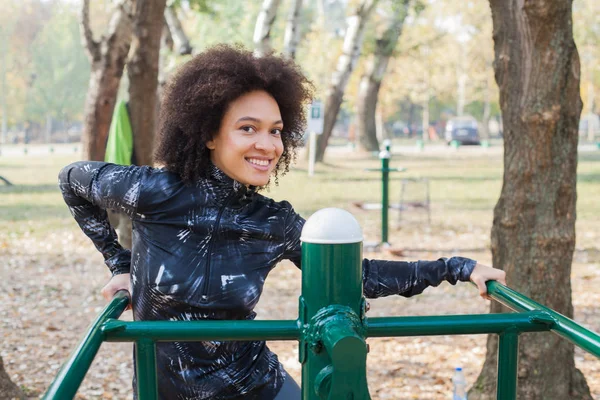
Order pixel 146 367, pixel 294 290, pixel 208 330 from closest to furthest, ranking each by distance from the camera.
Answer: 1. pixel 208 330
2. pixel 146 367
3. pixel 294 290

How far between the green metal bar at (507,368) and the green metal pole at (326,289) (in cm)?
41

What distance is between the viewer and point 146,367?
4.99 feet

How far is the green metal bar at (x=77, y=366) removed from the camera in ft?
3.95

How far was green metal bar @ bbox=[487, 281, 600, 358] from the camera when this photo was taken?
1429mm

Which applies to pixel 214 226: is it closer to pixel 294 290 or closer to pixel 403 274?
pixel 403 274

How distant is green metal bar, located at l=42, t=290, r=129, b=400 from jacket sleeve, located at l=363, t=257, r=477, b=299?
30.1 inches

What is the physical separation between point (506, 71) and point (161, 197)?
2.41m

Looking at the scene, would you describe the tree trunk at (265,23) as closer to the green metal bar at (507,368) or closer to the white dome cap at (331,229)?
the green metal bar at (507,368)

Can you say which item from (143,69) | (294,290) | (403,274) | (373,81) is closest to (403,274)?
(403,274)

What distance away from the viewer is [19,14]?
171 feet

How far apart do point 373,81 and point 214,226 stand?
26.2 m

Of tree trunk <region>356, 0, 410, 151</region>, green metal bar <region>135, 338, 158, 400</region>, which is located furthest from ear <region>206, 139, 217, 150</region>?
tree trunk <region>356, 0, 410, 151</region>

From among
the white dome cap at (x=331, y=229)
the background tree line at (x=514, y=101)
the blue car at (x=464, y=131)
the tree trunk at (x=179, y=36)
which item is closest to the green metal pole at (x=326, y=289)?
the white dome cap at (x=331, y=229)

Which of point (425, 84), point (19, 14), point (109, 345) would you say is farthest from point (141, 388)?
point (19, 14)
